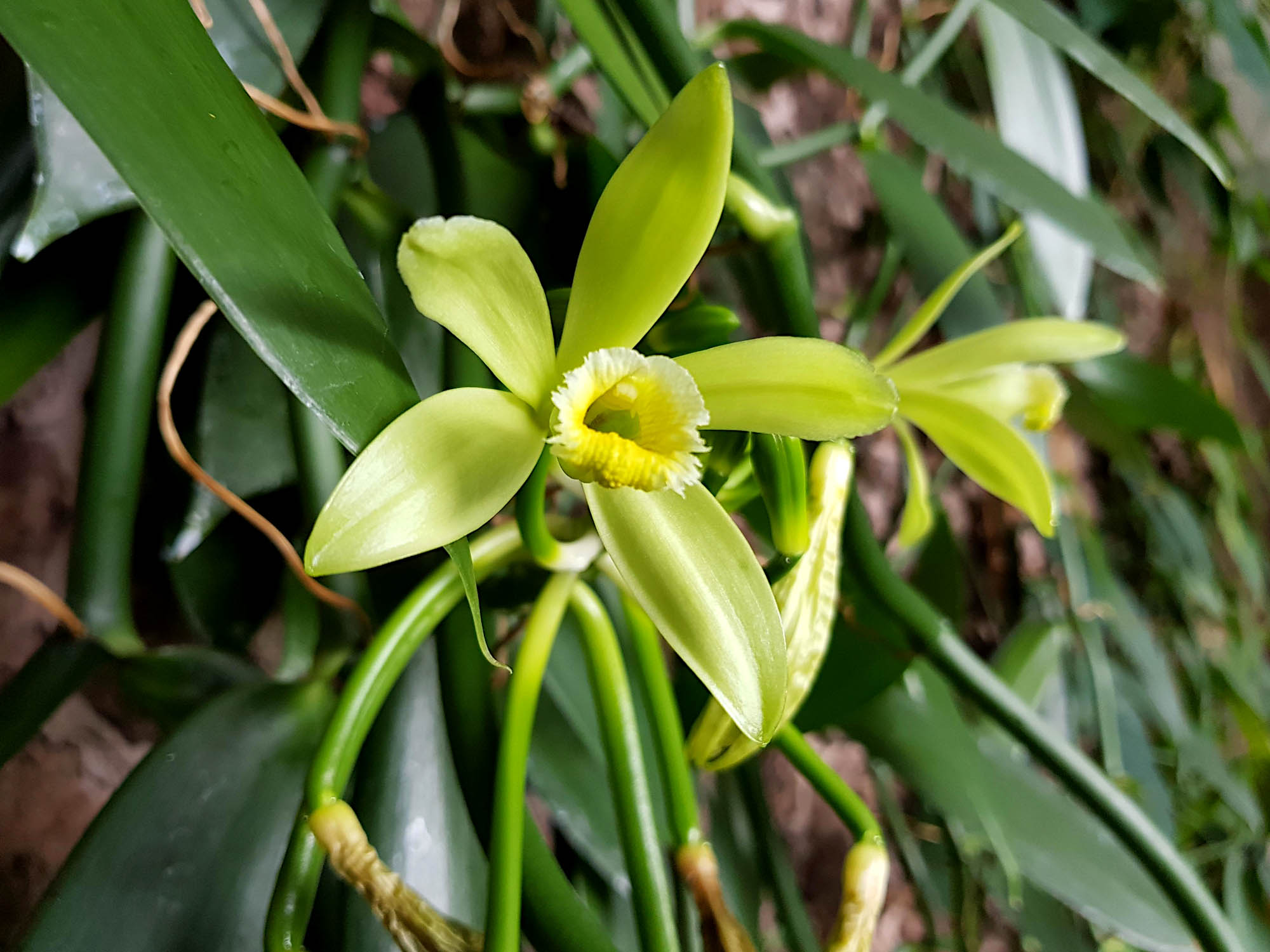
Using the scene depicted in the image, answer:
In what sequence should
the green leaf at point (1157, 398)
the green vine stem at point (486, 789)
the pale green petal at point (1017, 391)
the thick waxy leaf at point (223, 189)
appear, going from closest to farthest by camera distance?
1. the thick waxy leaf at point (223, 189)
2. the green vine stem at point (486, 789)
3. the pale green petal at point (1017, 391)
4. the green leaf at point (1157, 398)

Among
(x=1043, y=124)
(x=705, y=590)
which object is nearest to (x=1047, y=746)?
(x=705, y=590)

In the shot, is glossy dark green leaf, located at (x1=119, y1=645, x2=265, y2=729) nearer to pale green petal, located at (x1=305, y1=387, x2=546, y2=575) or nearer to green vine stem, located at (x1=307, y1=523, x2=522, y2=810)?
green vine stem, located at (x1=307, y1=523, x2=522, y2=810)

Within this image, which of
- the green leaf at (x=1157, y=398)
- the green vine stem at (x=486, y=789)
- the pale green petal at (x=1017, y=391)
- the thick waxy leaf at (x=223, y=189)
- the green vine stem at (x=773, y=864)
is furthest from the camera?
the green leaf at (x=1157, y=398)

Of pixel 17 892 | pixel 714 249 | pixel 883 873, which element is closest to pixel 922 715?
Answer: pixel 883 873

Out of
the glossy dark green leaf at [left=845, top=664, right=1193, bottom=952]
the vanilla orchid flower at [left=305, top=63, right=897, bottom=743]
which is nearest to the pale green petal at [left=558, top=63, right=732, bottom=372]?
the vanilla orchid flower at [left=305, top=63, right=897, bottom=743]

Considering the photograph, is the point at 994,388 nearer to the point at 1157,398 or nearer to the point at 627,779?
the point at 627,779

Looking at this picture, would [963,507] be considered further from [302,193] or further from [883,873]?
[302,193]

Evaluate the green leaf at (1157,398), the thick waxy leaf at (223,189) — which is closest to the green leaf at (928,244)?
the green leaf at (1157,398)

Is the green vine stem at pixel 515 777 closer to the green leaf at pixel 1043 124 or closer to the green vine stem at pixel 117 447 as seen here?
the green vine stem at pixel 117 447
